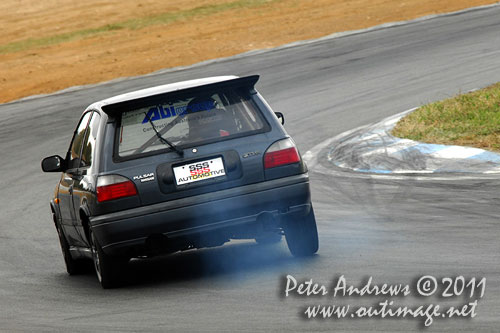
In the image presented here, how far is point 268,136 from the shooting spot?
7766mm

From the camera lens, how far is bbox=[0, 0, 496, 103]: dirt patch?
27484 mm

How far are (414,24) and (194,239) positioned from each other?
20893mm

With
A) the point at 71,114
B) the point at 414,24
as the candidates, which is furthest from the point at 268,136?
the point at 414,24

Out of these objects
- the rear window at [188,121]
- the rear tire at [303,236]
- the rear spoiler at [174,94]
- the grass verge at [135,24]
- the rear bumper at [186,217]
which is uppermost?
the rear spoiler at [174,94]

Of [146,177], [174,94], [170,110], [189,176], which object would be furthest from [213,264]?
[174,94]

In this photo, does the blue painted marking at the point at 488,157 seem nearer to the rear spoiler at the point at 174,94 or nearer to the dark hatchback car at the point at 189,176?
the dark hatchback car at the point at 189,176

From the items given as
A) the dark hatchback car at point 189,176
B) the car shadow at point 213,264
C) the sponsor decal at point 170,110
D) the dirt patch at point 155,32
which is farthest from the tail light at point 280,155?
the dirt patch at point 155,32

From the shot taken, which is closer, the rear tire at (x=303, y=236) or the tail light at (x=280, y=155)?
the tail light at (x=280, y=155)

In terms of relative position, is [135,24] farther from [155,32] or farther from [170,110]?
[170,110]

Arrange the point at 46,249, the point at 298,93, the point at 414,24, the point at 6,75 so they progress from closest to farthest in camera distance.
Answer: the point at 46,249 < the point at 298,93 < the point at 414,24 < the point at 6,75

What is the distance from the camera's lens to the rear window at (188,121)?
7719 millimetres

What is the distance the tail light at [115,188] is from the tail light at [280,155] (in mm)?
1016

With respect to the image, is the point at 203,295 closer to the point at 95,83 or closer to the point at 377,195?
the point at 377,195

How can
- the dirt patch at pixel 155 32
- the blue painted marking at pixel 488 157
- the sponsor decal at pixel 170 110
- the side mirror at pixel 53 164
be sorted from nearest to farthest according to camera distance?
the sponsor decal at pixel 170 110 → the side mirror at pixel 53 164 → the blue painted marking at pixel 488 157 → the dirt patch at pixel 155 32
